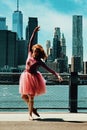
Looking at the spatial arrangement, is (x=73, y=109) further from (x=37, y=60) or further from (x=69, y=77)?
(x=37, y=60)

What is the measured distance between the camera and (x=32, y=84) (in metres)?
8.68

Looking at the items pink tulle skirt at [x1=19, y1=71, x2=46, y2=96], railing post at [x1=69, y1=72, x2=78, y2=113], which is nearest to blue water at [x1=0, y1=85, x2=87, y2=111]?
railing post at [x1=69, y1=72, x2=78, y2=113]

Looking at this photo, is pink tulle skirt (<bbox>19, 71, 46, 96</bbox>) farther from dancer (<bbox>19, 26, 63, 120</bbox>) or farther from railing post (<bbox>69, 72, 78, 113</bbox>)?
railing post (<bbox>69, 72, 78, 113</bbox>)

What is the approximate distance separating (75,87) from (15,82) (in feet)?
6.01

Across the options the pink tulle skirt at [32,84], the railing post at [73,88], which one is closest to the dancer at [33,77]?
the pink tulle skirt at [32,84]

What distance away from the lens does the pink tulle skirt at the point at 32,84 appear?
8617mm

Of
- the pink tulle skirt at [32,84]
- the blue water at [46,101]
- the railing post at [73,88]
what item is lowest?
the blue water at [46,101]

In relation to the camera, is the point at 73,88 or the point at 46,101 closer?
the point at 73,88

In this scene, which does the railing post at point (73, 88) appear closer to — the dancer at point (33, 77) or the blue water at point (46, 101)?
the blue water at point (46, 101)

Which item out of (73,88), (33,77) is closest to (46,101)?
(73,88)

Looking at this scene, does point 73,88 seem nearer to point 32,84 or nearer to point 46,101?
point 46,101

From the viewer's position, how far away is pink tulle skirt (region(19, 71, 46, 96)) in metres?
8.62

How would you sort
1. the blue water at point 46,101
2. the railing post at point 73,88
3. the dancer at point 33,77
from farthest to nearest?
1. the blue water at point 46,101
2. the railing post at point 73,88
3. the dancer at point 33,77

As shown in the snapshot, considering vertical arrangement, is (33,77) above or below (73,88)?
above
